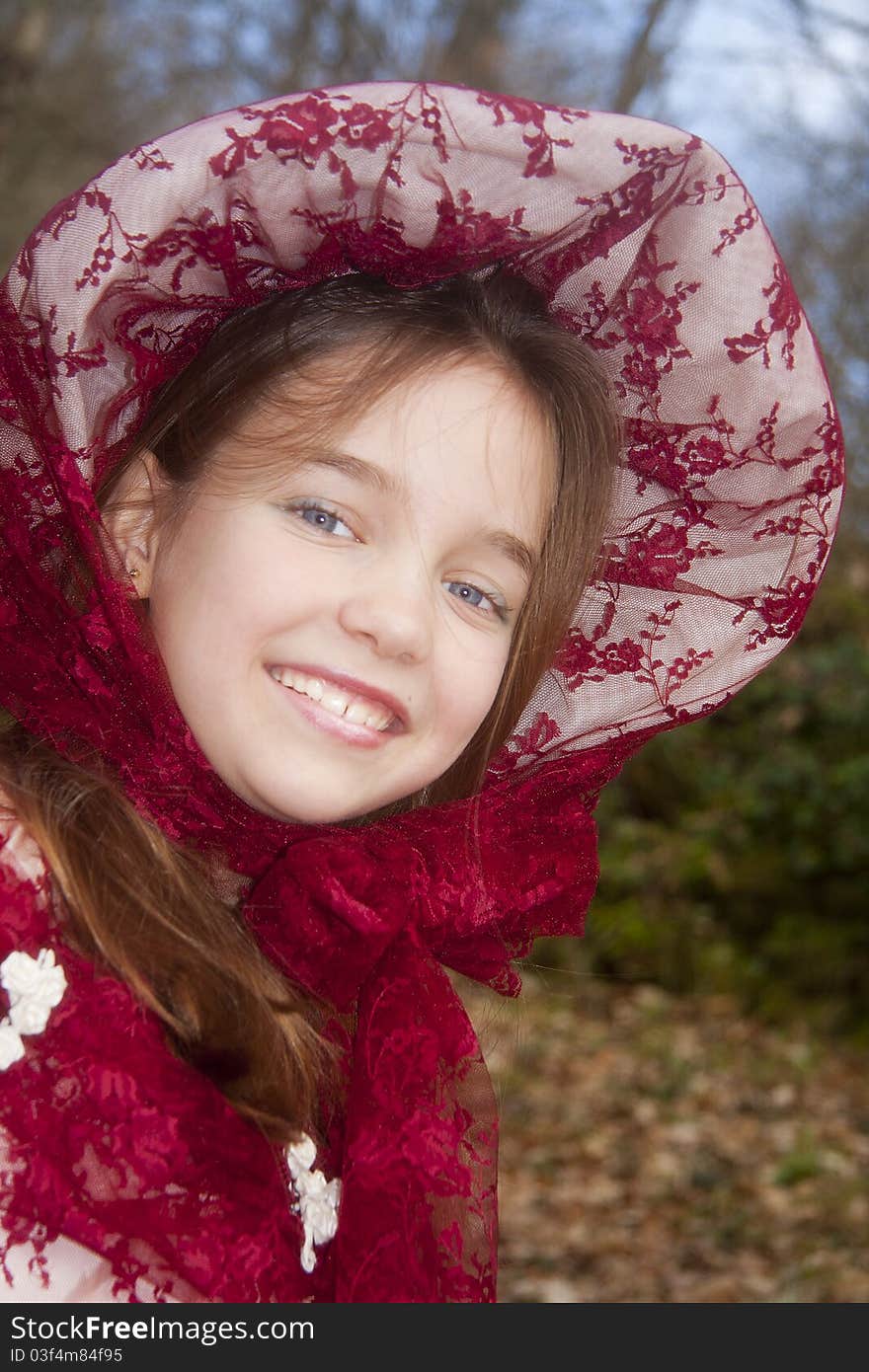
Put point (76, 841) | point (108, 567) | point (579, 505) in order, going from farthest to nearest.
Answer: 1. point (579, 505)
2. point (108, 567)
3. point (76, 841)

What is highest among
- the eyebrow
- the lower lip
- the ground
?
the eyebrow

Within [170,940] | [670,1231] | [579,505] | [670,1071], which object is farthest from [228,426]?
[670,1071]

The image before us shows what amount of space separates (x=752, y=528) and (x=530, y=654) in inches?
14.7

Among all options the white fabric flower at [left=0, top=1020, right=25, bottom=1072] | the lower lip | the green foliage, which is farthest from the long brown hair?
the green foliage

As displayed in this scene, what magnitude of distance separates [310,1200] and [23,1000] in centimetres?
43

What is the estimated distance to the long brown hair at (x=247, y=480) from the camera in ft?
4.93

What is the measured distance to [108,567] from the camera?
5.26 ft

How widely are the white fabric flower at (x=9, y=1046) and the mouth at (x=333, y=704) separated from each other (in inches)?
19.2

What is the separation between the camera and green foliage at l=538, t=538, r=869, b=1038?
19.9 ft

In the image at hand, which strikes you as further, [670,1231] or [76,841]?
[670,1231]

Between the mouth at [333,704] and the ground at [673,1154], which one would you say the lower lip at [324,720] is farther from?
the ground at [673,1154]

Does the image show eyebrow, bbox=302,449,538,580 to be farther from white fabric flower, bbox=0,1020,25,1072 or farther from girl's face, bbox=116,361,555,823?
white fabric flower, bbox=0,1020,25,1072

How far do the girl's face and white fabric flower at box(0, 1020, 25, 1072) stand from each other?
40cm

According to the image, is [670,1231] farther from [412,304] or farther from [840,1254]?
[412,304]
